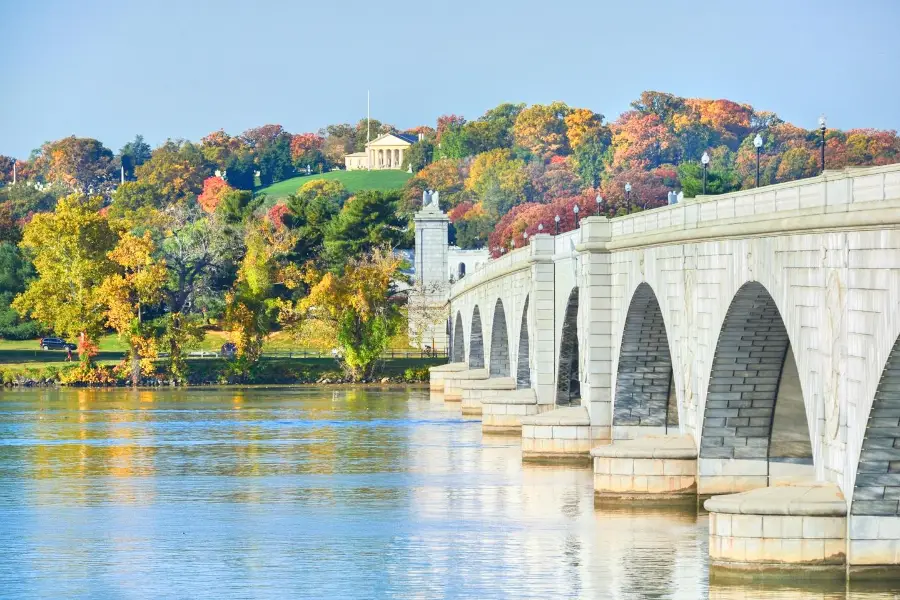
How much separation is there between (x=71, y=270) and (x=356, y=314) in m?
18.4

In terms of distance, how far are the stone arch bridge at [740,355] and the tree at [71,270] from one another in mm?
47494

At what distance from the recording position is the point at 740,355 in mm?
38031

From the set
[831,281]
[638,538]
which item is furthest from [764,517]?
[638,538]

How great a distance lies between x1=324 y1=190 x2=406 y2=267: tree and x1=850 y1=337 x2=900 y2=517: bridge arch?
107877 millimetres

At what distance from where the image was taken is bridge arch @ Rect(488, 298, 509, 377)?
87.8 meters

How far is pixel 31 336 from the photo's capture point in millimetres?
126062

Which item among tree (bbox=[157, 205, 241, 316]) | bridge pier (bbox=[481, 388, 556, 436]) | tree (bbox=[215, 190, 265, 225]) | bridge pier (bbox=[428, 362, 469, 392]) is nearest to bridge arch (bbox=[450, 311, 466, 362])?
bridge pier (bbox=[428, 362, 469, 392])

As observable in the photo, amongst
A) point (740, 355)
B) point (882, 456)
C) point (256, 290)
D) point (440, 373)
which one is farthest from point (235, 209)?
point (882, 456)

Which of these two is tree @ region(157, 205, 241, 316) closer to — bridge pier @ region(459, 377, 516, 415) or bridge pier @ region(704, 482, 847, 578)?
bridge pier @ region(459, 377, 516, 415)

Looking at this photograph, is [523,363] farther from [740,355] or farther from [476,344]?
[740,355]

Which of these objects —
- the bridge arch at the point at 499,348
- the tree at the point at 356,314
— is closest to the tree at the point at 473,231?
the tree at the point at 356,314

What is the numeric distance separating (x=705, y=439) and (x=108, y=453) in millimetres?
28173

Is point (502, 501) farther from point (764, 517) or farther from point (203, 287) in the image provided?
point (203, 287)

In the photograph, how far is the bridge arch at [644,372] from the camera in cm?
4816
